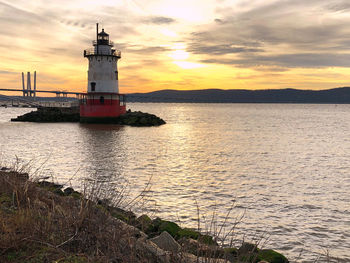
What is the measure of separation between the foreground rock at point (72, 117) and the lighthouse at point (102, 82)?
3.13 m

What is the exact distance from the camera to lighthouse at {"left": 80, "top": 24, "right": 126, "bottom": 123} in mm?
46906

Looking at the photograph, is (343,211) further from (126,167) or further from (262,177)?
(126,167)

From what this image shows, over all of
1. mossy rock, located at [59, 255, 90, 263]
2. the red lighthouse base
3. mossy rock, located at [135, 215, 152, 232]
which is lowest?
mossy rock, located at [135, 215, 152, 232]

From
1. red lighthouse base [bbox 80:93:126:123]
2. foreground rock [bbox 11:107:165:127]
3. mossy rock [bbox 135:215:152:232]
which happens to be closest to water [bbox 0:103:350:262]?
mossy rock [bbox 135:215:152:232]

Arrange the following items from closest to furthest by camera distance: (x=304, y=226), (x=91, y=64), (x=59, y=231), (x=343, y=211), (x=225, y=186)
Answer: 1. (x=59, y=231)
2. (x=304, y=226)
3. (x=343, y=211)
4. (x=225, y=186)
5. (x=91, y=64)

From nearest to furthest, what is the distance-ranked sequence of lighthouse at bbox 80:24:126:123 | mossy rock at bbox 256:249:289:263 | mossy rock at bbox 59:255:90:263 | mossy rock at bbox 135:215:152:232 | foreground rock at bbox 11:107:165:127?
mossy rock at bbox 59:255:90:263 → mossy rock at bbox 135:215:152:232 → mossy rock at bbox 256:249:289:263 → lighthouse at bbox 80:24:126:123 → foreground rock at bbox 11:107:165:127

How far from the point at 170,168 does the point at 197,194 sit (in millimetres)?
5882

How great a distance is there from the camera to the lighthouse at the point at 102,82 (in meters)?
46.9

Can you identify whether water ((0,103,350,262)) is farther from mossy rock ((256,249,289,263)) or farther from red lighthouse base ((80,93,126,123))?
red lighthouse base ((80,93,126,123))

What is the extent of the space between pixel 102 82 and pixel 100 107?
4007mm

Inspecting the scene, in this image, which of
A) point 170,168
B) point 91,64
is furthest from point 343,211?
point 91,64

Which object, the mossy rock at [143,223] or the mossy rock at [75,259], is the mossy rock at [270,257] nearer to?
the mossy rock at [143,223]

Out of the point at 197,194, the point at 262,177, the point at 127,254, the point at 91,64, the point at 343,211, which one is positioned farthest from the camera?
the point at 91,64

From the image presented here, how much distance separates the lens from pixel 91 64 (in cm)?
4744
